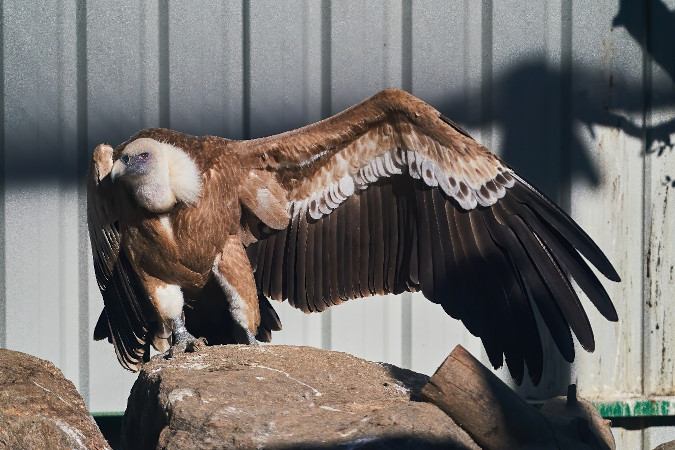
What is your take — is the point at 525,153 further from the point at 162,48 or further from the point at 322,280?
the point at 162,48

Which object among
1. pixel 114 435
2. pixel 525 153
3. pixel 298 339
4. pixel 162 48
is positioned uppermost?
pixel 162 48

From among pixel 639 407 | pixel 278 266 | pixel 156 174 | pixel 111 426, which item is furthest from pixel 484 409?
pixel 111 426

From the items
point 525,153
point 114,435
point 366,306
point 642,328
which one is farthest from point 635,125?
point 114,435

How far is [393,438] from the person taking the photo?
9.99 feet

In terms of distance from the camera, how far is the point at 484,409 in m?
3.29

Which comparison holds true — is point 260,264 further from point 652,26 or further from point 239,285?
point 652,26

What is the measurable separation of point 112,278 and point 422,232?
5.43 ft

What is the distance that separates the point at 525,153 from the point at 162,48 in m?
2.26

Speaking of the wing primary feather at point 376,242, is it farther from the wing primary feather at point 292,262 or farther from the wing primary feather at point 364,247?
the wing primary feather at point 292,262

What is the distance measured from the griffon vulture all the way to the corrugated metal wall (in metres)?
0.68

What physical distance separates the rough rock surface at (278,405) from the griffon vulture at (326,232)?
0.73 meters

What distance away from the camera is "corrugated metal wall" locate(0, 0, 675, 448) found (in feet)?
17.9

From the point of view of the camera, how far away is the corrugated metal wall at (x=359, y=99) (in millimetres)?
5449

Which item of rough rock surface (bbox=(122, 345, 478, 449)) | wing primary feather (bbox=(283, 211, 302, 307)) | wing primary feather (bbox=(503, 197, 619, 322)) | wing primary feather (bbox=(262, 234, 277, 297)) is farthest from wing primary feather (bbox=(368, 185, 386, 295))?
rough rock surface (bbox=(122, 345, 478, 449))
